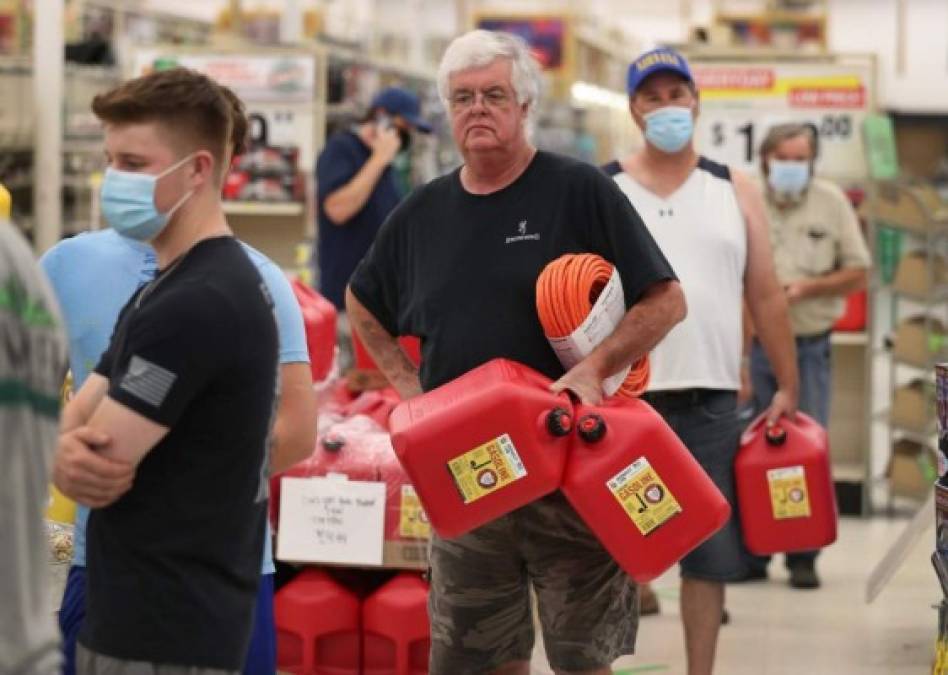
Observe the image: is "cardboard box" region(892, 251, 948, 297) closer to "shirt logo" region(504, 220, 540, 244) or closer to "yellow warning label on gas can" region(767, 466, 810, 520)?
"yellow warning label on gas can" region(767, 466, 810, 520)

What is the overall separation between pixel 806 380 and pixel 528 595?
3502 mm

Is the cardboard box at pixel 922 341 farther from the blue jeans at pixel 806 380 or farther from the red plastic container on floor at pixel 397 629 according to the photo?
the red plastic container on floor at pixel 397 629

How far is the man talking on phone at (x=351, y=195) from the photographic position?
7.01 metres

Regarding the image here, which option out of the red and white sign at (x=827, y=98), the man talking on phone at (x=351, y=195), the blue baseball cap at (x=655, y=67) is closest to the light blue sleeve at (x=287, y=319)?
the blue baseball cap at (x=655, y=67)

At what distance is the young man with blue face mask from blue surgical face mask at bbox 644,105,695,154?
2215 millimetres

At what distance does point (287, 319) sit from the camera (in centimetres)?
296

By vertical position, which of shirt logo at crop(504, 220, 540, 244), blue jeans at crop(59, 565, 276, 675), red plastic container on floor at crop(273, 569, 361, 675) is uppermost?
shirt logo at crop(504, 220, 540, 244)

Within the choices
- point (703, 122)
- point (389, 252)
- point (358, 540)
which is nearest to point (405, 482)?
point (358, 540)

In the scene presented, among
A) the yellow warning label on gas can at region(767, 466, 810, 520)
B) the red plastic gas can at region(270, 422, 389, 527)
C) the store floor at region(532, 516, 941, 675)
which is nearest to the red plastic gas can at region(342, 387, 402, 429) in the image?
the red plastic gas can at region(270, 422, 389, 527)

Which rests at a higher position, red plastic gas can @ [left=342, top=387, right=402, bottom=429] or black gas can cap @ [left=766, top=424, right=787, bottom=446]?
black gas can cap @ [left=766, top=424, right=787, bottom=446]

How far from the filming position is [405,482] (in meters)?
5.04

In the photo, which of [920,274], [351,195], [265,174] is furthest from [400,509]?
[920,274]

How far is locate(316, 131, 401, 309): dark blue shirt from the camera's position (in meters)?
7.05

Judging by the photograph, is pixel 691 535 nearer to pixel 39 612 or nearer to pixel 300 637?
pixel 39 612
